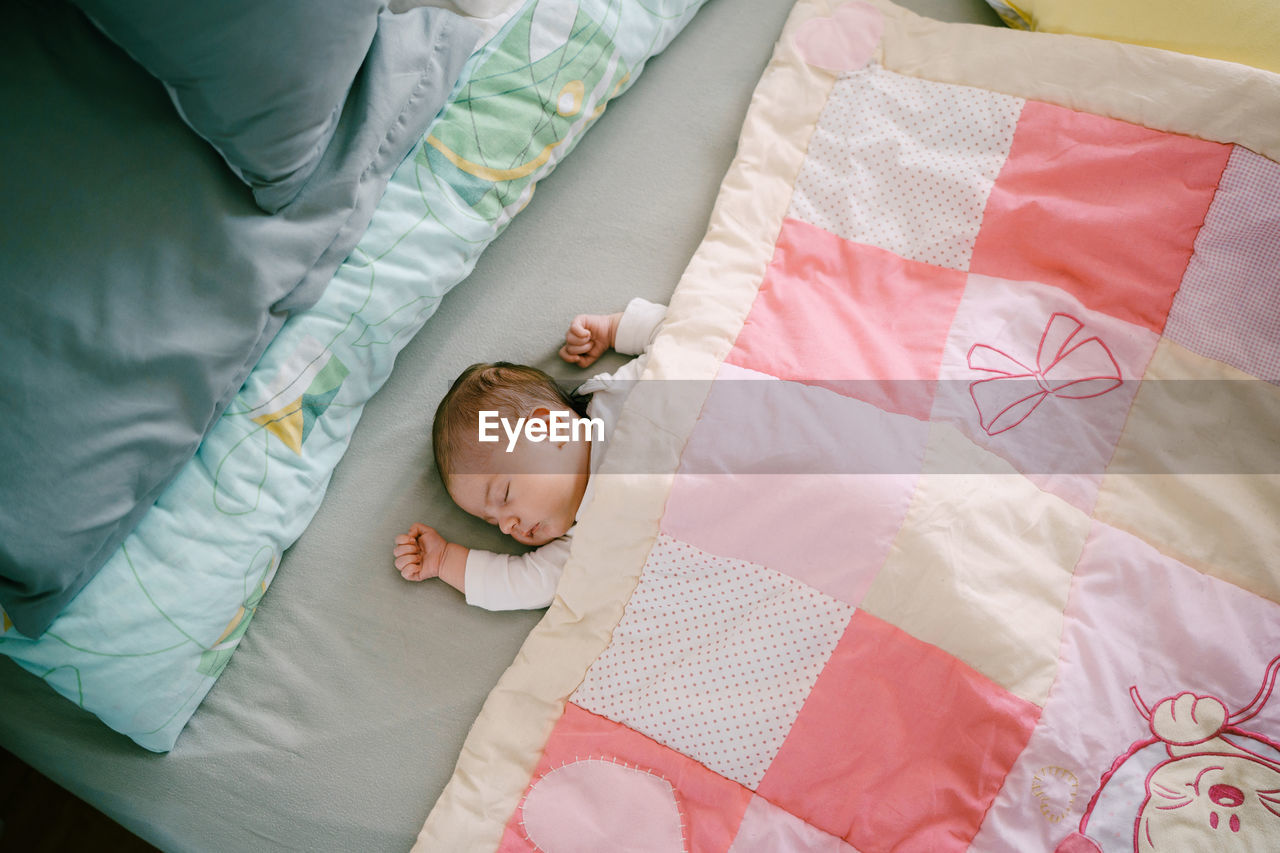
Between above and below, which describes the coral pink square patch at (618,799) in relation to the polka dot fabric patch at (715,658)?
below

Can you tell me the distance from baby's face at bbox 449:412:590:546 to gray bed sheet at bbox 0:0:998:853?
61 millimetres

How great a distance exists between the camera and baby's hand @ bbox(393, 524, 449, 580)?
1.04 metres

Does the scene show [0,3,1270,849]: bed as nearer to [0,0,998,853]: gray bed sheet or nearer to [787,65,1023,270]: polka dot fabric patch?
[0,0,998,853]: gray bed sheet

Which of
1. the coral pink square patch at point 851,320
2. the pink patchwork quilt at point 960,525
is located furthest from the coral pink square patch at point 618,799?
the coral pink square patch at point 851,320

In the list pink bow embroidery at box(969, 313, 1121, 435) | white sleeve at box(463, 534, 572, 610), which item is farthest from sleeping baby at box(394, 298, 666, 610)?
pink bow embroidery at box(969, 313, 1121, 435)

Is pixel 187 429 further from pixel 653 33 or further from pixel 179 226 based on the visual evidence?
pixel 653 33

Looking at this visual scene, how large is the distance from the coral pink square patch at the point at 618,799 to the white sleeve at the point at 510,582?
0.54ft

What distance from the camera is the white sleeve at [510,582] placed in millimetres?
1021

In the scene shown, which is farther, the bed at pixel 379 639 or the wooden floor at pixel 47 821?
the wooden floor at pixel 47 821

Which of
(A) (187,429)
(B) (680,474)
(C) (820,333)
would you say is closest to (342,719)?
(A) (187,429)

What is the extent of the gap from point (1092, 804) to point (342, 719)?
858 mm

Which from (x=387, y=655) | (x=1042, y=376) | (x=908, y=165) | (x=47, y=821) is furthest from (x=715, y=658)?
(x=47, y=821)

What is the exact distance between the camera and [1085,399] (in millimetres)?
982

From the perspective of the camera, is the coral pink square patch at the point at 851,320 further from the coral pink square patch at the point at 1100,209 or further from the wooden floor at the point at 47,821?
the wooden floor at the point at 47,821
